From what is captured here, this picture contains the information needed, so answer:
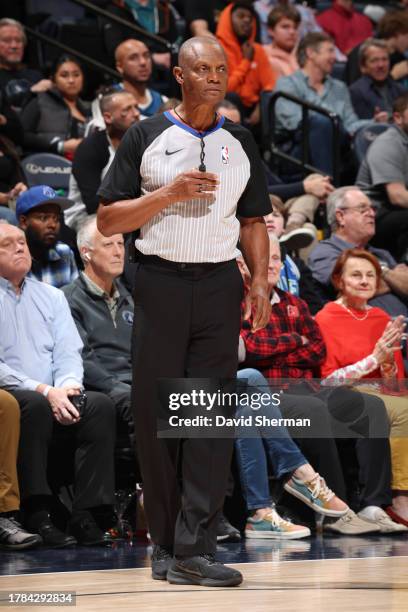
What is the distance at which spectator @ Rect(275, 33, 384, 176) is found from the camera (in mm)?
9211

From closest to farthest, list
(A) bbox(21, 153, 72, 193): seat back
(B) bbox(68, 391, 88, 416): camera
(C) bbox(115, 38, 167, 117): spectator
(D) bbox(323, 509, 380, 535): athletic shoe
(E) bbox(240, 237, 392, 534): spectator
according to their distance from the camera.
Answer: (B) bbox(68, 391, 88, 416): camera → (D) bbox(323, 509, 380, 535): athletic shoe → (E) bbox(240, 237, 392, 534): spectator → (A) bbox(21, 153, 72, 193): seat back → (C) bbox(115, 38, 167, 117): spectator

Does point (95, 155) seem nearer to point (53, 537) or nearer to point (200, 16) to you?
point (53, 537)

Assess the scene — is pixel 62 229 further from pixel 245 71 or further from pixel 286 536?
pixel 245 71

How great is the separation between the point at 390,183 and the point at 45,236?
281 cm

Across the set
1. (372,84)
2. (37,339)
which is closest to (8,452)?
(37,339)

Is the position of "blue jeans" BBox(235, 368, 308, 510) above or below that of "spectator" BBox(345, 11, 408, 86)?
below

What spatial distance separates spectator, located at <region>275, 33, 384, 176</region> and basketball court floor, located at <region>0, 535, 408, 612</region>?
4.49 meters

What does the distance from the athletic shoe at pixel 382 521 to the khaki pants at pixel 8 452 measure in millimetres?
1681

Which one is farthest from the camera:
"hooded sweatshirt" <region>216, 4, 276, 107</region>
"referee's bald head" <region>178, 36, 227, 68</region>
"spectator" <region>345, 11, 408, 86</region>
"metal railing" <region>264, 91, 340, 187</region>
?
"spectator" <region>345, 11, 408, 86</region>

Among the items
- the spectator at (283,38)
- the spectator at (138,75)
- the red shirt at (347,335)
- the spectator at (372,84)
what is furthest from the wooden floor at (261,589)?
the spectator at (283,38)

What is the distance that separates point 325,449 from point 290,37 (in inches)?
226

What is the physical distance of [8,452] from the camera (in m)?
5.02

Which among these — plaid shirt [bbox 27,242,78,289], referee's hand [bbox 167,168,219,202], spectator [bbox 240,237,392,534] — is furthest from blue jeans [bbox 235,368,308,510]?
referee's hand [bbox 167,168,219,202]

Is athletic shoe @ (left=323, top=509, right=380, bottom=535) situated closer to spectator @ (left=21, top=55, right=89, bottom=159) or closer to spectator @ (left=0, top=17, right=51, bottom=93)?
spectator @ (left=21, top=55, right=89, bottom=159)
